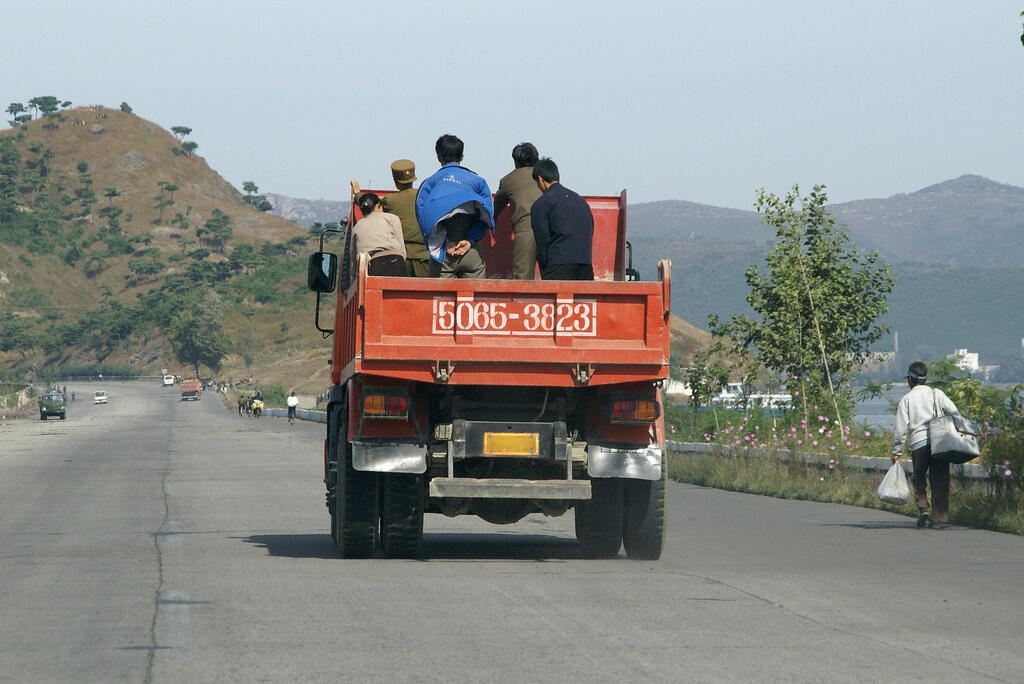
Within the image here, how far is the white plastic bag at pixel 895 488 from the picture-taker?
14.7 m

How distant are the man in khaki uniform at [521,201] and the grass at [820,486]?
5768 mm

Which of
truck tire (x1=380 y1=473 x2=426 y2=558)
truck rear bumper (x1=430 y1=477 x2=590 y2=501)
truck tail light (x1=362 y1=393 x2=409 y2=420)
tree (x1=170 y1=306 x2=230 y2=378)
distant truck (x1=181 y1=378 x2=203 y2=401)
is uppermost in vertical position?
tree (x1=170 y1=306 x2=230 y2=378)

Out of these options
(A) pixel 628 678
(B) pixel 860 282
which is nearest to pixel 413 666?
(A) pixel 628 678

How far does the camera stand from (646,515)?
11758 millimetres

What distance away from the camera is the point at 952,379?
20172 mm

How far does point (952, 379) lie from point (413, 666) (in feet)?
48.8

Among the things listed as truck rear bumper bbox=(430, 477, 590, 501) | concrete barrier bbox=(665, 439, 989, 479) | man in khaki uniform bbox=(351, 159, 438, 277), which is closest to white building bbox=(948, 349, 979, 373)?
concrete barrier bbox=(665, 439, 989, 479)

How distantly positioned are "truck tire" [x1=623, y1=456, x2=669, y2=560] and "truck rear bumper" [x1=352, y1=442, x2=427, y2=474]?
1.89 metres

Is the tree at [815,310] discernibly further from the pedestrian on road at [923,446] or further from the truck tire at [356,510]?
the truck tire at [356,510]

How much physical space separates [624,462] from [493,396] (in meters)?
1.10

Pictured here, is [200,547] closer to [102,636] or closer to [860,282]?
[102,636]

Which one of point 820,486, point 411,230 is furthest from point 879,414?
point 411,230

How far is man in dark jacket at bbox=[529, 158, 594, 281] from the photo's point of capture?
37.7 ft

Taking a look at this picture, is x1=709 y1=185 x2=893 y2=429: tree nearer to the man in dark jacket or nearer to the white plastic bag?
the white plastic bag
